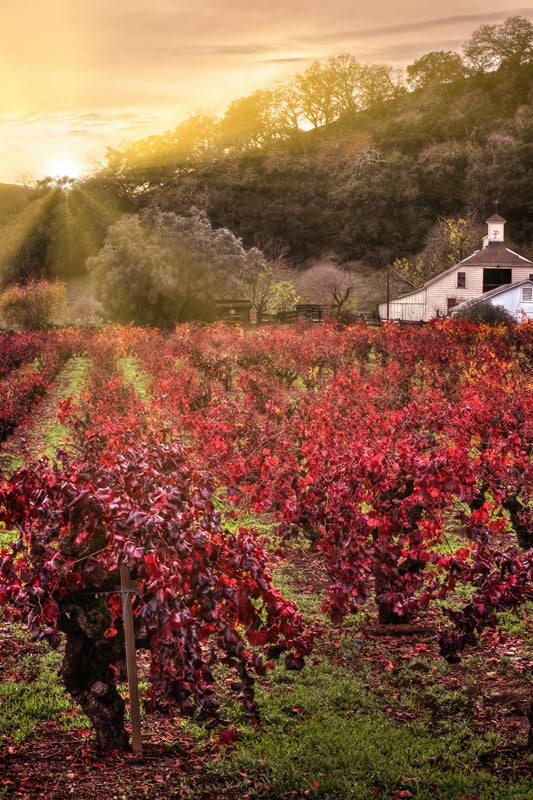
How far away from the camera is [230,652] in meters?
5.13

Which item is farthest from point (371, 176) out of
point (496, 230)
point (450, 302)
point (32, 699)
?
point (32, 699)

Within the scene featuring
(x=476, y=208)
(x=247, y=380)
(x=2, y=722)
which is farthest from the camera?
(x=476, y=208)

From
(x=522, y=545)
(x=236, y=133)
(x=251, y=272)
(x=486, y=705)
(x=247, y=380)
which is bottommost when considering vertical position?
(x=486, y=705)

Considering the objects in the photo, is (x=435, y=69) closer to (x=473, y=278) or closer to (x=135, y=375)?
(x=473, y=278)

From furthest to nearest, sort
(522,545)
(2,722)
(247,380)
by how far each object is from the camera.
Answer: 1. (247,380)
2. (522,545)
3. (2,722)

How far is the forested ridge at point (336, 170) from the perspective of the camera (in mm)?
96625

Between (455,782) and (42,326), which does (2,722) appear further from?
(42,326)

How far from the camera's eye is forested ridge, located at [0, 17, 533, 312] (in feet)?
317

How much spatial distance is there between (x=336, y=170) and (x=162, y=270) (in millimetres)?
62973

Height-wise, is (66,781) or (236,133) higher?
(236,133)

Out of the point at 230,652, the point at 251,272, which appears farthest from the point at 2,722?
the point at 251,272

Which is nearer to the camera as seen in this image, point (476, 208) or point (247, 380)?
point (247, 380)

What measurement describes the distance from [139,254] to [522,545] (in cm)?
4745

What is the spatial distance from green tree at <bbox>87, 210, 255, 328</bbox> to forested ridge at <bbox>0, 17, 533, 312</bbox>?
38.5 m
